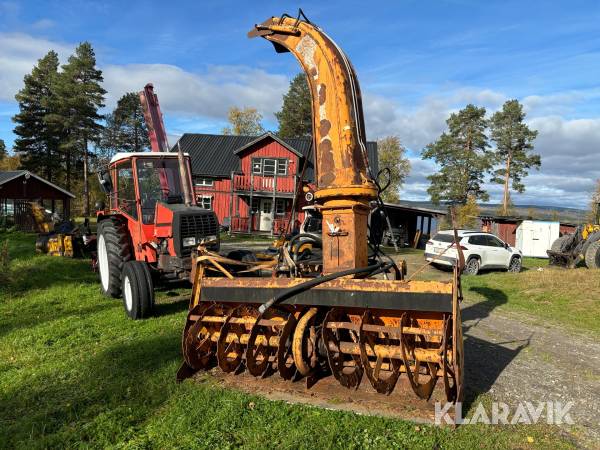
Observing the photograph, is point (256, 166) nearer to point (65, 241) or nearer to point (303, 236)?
point (65, 241)

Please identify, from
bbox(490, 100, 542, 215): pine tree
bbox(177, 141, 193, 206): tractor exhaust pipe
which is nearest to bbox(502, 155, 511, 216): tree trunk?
bbox(490, 100, 542, 215): pine tree

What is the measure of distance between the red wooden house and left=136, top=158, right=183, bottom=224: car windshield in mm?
20203

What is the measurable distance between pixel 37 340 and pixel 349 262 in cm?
471

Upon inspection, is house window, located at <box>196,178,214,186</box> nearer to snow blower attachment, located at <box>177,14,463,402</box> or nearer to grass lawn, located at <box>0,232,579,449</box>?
grass lawn, located at <box>0,232,579,449</box>

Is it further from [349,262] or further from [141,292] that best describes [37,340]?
[349,262]

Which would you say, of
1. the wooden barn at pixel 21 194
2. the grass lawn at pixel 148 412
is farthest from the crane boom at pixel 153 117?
the wooden barn at pixel 21 194

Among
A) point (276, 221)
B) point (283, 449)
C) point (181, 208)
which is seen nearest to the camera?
point (283, 449)

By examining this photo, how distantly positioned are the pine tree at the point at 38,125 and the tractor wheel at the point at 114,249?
39.7 metres

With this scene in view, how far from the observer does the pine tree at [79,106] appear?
137 feet

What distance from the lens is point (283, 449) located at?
11.0 feet

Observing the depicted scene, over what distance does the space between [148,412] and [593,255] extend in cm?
1639

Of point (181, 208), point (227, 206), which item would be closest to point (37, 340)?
point (181, 208)

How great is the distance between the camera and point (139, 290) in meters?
6.68

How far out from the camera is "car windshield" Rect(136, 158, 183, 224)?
303 inches
